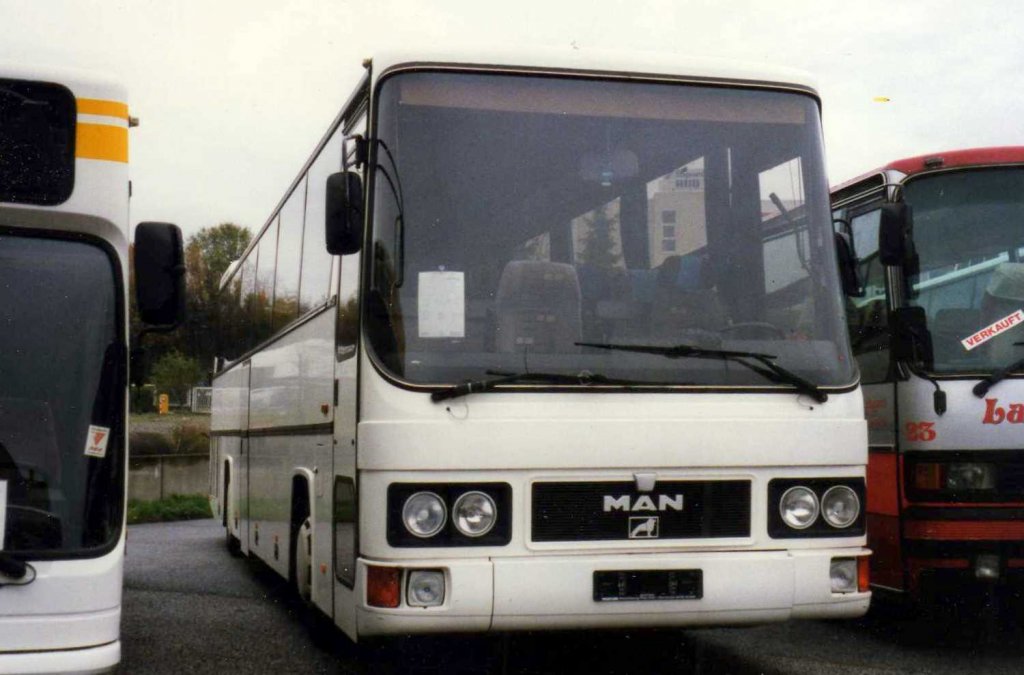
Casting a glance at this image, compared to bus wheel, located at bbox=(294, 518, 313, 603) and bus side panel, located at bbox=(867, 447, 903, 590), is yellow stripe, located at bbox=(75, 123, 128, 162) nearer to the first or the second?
bus wheel, located at bbox=(294, 518, 313, 603)

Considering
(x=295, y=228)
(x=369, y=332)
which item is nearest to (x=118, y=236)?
(x=369, y=332)

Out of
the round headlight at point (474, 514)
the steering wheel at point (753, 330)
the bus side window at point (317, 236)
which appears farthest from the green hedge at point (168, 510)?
the steering wheel at point (753, 330)

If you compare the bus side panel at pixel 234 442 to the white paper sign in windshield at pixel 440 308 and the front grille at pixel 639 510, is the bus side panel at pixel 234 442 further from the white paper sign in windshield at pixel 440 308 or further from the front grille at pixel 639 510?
the front grille at pixel 639 510

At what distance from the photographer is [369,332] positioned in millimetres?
6598

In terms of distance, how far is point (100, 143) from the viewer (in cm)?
541

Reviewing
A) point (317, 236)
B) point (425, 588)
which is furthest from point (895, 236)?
point (317, 236)

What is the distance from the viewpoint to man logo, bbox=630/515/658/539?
654 centimetres

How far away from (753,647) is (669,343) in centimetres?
283

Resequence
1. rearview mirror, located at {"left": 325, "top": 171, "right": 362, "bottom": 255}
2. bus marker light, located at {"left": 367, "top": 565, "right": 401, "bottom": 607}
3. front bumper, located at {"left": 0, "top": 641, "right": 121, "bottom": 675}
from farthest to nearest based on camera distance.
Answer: rearview mirror, located at {"left": 325, "top": 171, "right": 362, "bottom": 255} → bus marker light, located at {"left": 367, "top": 565, "right": 401, "bottom": 607} → front bumper, located at {"left": 0, "top": 641, "right": 121, "bottom": 675}

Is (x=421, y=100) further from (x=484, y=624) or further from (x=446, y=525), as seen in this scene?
(x=484, y=624)

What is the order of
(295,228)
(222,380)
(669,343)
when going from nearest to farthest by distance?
(669,343), (295,228), (222,380)

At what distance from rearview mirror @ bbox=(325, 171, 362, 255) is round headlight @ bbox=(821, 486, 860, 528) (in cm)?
241

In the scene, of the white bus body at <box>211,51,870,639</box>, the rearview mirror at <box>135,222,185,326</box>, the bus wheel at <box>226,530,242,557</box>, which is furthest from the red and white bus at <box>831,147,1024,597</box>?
the bus wheel at <box>226,530,242,557</box>

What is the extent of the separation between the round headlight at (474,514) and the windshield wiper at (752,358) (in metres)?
0.96
